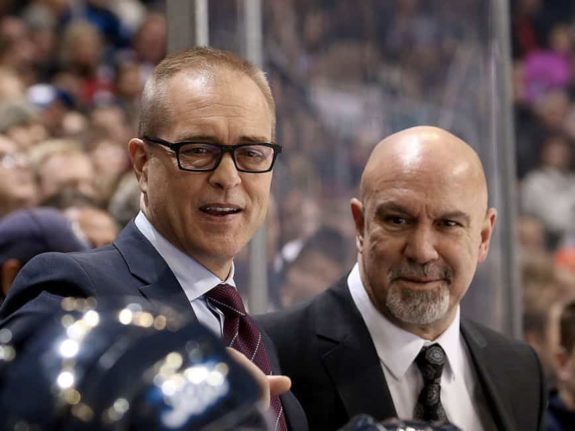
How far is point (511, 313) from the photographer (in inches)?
137

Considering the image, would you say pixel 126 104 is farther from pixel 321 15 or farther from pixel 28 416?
pixel 28 416

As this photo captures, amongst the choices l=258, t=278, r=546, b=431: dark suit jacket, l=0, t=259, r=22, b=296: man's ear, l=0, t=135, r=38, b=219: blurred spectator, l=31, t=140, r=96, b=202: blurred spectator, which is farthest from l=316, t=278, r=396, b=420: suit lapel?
l=31, t=140, r=96, b=202: blurred spectator

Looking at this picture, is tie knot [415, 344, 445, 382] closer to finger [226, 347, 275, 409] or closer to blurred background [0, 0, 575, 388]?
blurred background [0, 0, 575, 388]

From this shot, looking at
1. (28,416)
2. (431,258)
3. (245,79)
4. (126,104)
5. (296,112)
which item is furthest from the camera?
(126,104)

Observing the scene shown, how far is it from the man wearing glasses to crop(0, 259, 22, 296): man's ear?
2.86 ft

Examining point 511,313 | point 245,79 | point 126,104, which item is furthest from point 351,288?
point 126,104

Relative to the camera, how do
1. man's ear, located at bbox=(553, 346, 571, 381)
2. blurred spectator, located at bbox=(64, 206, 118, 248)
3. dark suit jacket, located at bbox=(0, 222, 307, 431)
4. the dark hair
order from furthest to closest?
blurred spectator, located at bbox=(64, 206, 118, 248) < man's ear, located at bbox=(553, 346, 571, 381) < the dark hair < dark suit jacket, located at bbox=(0, 222, 307, 431)

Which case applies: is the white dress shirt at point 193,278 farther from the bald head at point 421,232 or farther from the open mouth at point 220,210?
Result: the bald head at point 421,232

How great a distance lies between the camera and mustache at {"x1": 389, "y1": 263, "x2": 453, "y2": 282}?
250 centimetres

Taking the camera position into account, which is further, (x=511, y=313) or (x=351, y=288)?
(x=511, y=313)

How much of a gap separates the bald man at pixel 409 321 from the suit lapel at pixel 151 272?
2.04 ft

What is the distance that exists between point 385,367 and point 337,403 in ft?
0.42

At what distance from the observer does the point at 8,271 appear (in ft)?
9.43

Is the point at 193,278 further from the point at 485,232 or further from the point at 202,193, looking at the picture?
the point at 485,232
